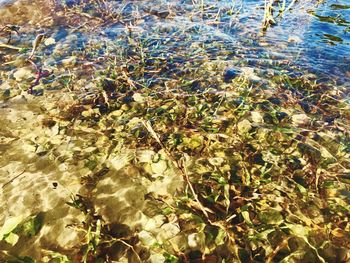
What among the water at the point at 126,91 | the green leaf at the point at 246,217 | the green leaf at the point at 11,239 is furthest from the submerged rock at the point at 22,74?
the green leaf at the point at 246,217

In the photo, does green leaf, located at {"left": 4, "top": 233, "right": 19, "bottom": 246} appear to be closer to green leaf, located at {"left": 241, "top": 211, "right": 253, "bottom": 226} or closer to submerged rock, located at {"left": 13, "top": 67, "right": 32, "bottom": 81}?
green leaf, located at {"left": 241, "top": 211, "right": 253, "bottom": 226}

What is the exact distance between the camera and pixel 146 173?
125 inches

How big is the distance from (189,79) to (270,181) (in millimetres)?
2346

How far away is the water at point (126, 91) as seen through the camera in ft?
9.48

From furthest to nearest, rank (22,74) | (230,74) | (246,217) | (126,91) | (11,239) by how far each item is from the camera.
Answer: (22,74) → (230,74) → (126,91) → (246,217) → (11,239)

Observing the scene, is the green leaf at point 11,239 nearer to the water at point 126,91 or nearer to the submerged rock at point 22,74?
the water at point 126,91

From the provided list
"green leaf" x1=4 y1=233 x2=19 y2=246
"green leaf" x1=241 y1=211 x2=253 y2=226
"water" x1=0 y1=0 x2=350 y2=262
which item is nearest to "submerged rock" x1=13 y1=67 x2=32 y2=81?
"water" x1=0 y1=0 x2=350 y2=262

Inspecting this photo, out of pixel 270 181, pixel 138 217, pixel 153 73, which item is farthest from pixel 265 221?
pixel 153 73

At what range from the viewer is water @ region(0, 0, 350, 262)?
2.89m

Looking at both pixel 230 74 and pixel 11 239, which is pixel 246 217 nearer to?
pixel 11 239

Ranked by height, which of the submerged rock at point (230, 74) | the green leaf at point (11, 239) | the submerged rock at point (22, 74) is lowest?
the green leaf at point (11, 239)

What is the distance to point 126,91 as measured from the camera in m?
4.51

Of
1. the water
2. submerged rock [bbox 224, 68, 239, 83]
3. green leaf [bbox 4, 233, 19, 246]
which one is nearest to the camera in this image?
green leaf [bbox 4, 233, 19, 246]

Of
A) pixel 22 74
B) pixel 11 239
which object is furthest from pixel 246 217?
pixel 22 74
